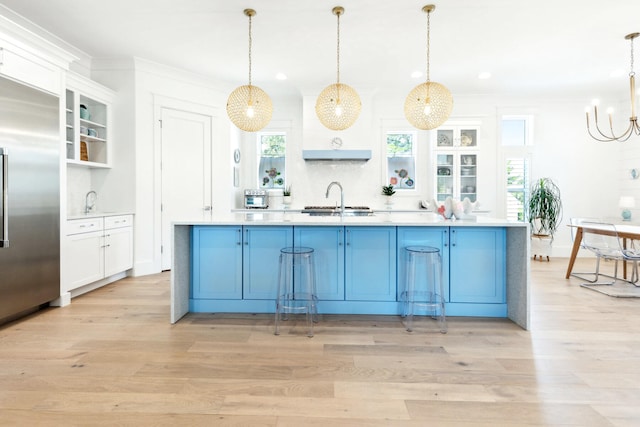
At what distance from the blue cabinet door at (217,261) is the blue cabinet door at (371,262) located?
100cm

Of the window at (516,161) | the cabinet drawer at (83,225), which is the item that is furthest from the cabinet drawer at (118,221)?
the window at (516,161)

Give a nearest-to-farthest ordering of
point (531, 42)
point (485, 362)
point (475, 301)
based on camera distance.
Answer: point (485, 362) → point (475, 301) → point (531, 42)

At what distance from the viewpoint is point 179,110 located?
193 inches

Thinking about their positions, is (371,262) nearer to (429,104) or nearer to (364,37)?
(429,104)

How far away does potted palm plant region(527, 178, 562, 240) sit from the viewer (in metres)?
5.82

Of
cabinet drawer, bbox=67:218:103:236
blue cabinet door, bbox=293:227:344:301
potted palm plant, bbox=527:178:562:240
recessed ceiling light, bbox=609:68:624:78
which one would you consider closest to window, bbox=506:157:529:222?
potted palm plant, bbox=527:178:562:240

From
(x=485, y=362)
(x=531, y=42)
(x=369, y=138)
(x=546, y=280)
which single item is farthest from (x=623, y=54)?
(x=485, y=362)

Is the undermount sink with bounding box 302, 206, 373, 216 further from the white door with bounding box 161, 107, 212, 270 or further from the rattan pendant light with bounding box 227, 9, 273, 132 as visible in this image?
the rattan pendant light with bounding box 227, 9, 273, 132

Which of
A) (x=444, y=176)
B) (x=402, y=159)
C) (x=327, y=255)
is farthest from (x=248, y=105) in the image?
(x=444, y=176)

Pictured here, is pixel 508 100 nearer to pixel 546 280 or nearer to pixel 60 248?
pixel 546 280

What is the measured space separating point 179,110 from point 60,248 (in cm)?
251

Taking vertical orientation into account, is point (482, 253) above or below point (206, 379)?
above

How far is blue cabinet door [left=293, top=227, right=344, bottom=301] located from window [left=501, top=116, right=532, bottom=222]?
436 cm

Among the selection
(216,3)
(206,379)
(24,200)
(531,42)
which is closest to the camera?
(206,379)
